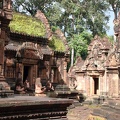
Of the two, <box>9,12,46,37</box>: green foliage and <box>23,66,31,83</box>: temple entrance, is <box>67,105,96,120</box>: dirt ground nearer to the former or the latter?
<box>23,66,31,83</box>: temple entrance

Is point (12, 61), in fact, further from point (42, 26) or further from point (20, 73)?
point (42, 26)

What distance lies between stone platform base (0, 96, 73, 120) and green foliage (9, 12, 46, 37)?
14.9 meters

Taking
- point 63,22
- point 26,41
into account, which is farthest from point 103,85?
point 63,22

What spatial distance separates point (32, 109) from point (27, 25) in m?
17.2

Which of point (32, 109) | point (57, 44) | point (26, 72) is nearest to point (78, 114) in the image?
point (26, 72)

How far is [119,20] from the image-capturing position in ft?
55.9

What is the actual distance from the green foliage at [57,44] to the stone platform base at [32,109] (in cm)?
1799

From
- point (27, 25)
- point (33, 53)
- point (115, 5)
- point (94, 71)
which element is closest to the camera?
point (33, 53)

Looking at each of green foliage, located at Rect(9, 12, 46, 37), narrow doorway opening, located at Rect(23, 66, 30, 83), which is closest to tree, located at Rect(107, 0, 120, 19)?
green foliage, located at Rect(9, 12, 46, 37)

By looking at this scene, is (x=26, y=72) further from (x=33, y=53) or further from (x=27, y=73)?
(x=33, y=53)

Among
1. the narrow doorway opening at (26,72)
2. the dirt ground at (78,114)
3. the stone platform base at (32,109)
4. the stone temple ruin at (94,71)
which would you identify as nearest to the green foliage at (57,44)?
the stone temple ruin at (94,71)

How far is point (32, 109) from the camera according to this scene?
4711 millimetres

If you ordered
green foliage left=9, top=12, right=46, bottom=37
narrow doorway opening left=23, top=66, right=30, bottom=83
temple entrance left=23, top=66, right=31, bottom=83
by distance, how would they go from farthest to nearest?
green foliage left=9, top=12, right=46, bottom=37, narrow doorway opening left=23, top=66, right=30, bottom=83, temple entrance left=23, top=66, right=31, bottom=83

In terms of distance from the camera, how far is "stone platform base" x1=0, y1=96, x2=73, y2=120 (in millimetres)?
4344
